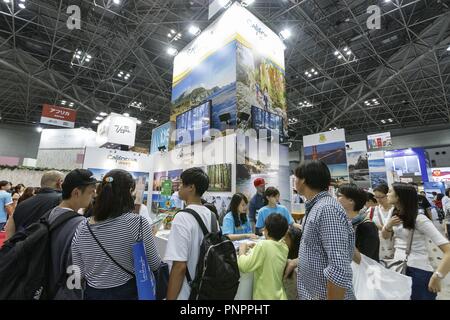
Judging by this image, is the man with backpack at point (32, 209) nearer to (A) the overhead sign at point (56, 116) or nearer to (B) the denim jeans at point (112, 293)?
(B) the denim jeans at point (112, 293)

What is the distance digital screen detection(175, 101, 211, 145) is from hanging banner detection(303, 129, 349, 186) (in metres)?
4.77

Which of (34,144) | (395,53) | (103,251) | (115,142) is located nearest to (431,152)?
(395,53)

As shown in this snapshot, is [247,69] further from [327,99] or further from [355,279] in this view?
[327,99]

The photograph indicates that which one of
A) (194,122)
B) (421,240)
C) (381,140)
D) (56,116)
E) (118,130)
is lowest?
(421,240)

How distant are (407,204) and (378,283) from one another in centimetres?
81

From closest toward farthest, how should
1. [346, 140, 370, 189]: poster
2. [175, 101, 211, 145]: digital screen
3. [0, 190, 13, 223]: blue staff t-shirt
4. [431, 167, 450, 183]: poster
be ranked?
[0, 190, 13, 223]: blue staff t-shirt
[175, 101, 211, 145]: digital screen
[346, 140, 370, 189]: poster
[431, 167, 450, 183]: poster

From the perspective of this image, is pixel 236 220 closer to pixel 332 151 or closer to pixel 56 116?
pixel 332 151

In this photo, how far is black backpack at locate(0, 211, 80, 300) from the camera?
117 cm

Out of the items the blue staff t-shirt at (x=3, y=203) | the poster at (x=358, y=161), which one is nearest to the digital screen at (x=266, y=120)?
the blue staff t-shirt at (x=3, y=203)

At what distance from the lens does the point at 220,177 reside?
4957 millimetres

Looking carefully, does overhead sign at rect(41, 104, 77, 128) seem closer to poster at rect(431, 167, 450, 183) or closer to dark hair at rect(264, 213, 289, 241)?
dark hair at rect(264, 213, 289, 241)

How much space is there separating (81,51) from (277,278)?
12461mm

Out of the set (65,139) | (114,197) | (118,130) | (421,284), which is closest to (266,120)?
(421,284)

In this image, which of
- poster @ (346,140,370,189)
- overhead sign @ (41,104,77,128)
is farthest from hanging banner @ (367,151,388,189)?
overhead sign @ (41,104,77,128)
